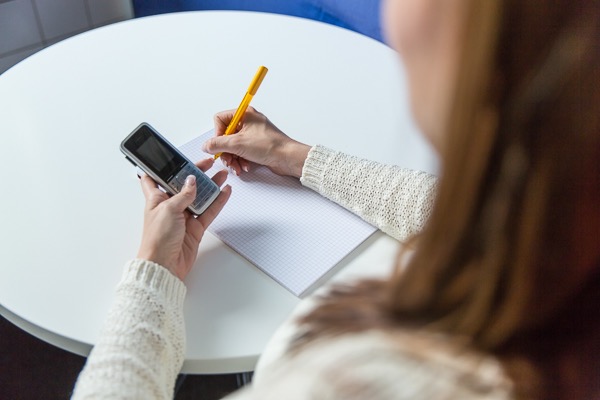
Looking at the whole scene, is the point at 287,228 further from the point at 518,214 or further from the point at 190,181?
the point at 518,214

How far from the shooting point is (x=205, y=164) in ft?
2.87

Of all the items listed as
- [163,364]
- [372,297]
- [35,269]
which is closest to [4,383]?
[35,269]

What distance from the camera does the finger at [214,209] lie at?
0.79 meters

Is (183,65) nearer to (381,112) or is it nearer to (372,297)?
(381,112)

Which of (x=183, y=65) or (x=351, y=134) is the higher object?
(x=183, y=65)

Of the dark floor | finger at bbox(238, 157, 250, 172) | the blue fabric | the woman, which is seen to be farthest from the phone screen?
the blue fabric

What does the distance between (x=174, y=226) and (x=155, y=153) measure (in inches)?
4.8

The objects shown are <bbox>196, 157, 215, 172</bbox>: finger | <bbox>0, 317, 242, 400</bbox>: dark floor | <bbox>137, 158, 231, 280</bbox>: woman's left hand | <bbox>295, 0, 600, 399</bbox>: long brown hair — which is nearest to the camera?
<bbox>295, 0, 600, 399</bbox>: long brown hair

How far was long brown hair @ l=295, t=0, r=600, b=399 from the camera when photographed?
1.04ft

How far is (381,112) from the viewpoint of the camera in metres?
1.01

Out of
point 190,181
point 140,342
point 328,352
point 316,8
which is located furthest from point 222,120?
point 316,8

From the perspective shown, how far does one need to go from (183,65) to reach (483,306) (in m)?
0.84

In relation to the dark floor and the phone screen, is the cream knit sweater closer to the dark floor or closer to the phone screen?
the phone screen

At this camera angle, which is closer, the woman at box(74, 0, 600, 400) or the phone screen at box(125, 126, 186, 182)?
the woman at box(74, 0, 600, 400)
